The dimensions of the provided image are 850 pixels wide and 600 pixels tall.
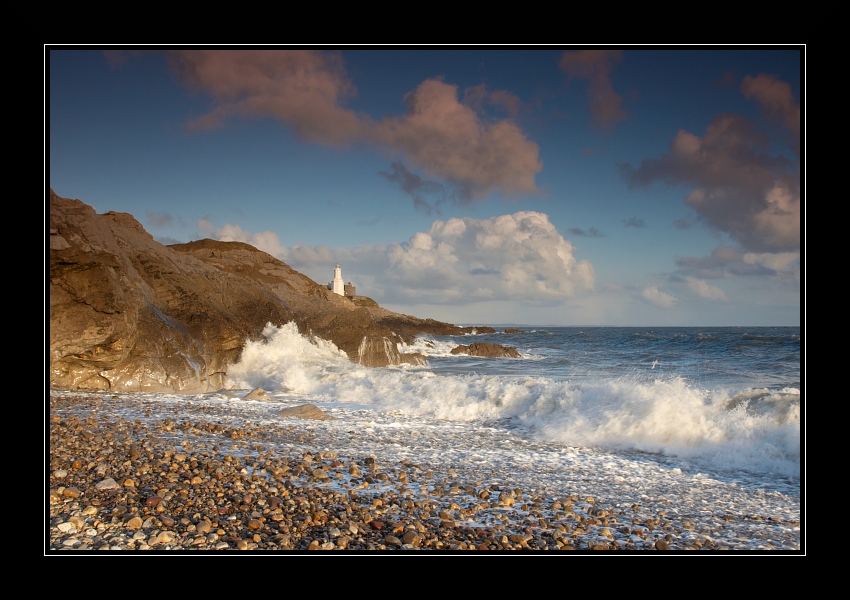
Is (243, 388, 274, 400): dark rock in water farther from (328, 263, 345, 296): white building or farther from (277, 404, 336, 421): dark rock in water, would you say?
(328, 263, 345, 296): white building

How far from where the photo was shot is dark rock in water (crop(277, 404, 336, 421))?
9.18 metres

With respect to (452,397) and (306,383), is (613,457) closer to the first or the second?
(452,397)

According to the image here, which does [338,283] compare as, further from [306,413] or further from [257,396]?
[306,413]

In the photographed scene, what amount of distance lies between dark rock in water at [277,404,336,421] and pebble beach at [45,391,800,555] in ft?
9.20

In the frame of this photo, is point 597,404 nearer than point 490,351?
Yes

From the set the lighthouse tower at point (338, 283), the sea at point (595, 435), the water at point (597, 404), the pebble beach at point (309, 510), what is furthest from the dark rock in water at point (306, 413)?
the lighthouse tower at point (338, 283)

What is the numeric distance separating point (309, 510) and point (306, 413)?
205 inches

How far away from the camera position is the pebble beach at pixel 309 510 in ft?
11.9

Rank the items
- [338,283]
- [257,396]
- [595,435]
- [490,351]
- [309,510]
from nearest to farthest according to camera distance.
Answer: [309,510] → [595,435] → [257,396] → [490,351] → [338,283]

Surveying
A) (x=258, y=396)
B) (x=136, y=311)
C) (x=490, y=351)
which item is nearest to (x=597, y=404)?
(x=258, y=396)

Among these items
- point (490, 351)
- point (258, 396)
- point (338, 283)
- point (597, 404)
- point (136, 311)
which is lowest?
point (490, 351)

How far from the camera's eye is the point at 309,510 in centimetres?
423

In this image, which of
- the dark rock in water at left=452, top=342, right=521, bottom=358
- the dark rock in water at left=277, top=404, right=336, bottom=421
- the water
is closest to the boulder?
the water

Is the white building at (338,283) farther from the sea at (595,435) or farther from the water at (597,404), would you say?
the sea at (595,435)
